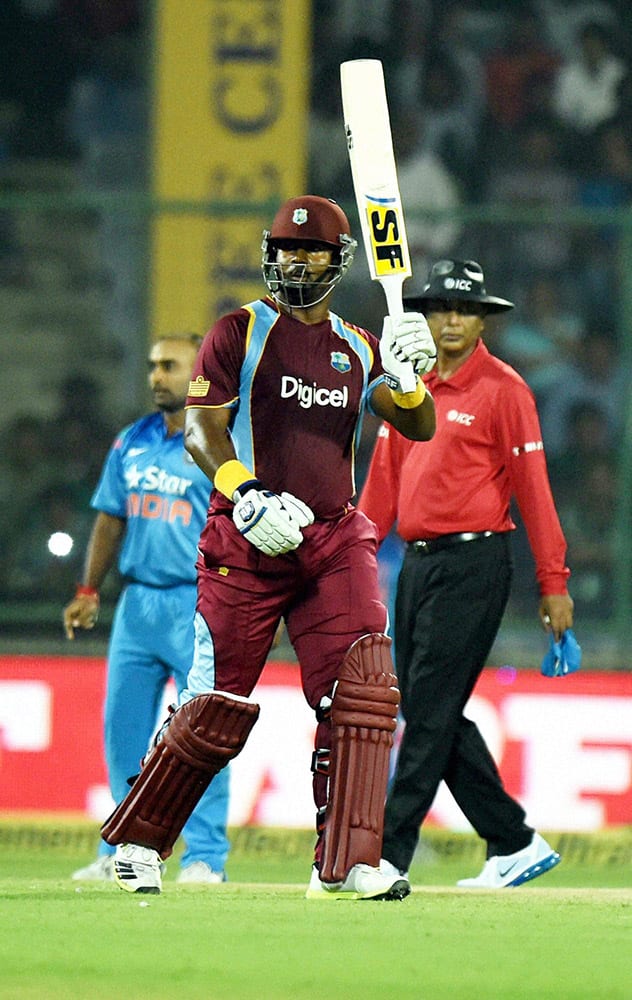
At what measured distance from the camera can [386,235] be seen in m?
5.77

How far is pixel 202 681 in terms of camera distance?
18.2 feet

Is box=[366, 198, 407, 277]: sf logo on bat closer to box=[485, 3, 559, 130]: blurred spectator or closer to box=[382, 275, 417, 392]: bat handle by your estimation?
box=[382, 275, 417, 392]: bat handle

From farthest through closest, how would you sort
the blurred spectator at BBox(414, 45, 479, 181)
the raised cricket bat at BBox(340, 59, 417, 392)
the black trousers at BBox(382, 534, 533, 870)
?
the blurred spectator at BBox(414, 45, 479, 181) → the black trousers at BBox(382, 534, 533, 870) → the raised cricket bat at BBox(340, 59, 417, 392)

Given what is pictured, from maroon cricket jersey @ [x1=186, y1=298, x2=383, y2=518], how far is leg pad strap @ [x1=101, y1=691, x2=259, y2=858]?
0.59m

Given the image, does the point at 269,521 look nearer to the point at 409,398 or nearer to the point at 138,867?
the point at 409,398

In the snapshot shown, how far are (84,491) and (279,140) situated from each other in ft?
11.1

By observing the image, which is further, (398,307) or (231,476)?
(398,307)

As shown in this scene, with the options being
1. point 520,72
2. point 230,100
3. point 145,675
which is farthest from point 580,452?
point 520,72

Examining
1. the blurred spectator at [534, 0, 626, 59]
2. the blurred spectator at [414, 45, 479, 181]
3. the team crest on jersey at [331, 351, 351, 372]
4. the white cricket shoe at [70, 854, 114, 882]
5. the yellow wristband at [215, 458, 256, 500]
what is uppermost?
the blurred spectator at [534, 0, 626, 59]

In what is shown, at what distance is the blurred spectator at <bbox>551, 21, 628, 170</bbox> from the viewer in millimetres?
14070

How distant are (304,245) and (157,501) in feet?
7.86

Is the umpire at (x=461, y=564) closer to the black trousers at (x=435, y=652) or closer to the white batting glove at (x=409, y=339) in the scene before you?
the black trousers at (x=435, y=652)

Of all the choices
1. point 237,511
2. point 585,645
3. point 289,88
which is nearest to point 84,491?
point 585,645

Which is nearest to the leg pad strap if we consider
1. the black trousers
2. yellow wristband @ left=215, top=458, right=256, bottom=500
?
yellow wristband @ left=215, top=458, right=256, bottom=500
